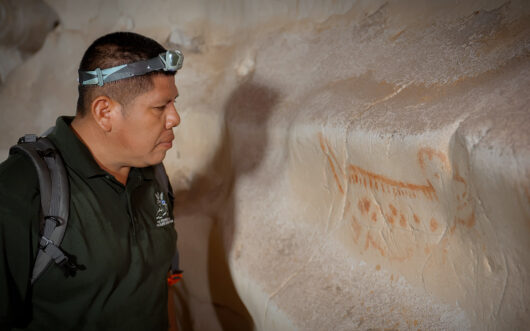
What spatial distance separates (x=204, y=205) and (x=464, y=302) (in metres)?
1.43

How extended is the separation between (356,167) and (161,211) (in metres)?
0.64

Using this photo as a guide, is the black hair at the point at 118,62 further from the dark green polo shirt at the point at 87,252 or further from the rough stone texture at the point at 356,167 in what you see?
the rough stone texture at the point at 356,167

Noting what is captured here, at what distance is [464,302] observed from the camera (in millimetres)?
1196

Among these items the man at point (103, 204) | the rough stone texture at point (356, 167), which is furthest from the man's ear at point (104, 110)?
the rough stone texture at point (356, 167)

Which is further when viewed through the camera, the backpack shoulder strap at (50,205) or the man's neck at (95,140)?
the man's neck at (95,140)

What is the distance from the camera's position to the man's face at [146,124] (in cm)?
107

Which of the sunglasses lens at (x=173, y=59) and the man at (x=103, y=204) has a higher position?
the sunglasses lens at (x=173, y=59)

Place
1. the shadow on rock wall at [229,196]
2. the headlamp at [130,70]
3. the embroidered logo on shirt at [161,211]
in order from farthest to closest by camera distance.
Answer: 1. the shadow on rock wall at [229,196]
2. the embroidered logo on shirt at [161,211]
3. the headlamp at [130,70]

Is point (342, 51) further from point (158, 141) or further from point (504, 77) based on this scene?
point (158, 141)

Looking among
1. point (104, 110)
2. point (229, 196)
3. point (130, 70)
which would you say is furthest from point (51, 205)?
point (229, 196)

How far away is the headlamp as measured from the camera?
1.05 metres

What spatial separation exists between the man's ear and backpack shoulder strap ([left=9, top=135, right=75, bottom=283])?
0.14 meters

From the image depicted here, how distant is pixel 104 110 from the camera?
1060mm

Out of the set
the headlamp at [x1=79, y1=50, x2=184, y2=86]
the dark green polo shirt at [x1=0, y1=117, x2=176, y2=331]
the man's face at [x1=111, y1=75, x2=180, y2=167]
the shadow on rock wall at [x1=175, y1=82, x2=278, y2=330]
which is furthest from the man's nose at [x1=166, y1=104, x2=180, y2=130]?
the shadow on rock wall at [x1=175, y1=82, x2=278, y2=330]
